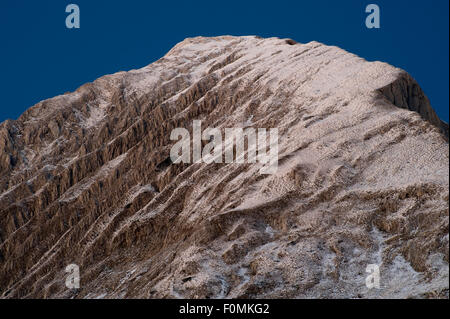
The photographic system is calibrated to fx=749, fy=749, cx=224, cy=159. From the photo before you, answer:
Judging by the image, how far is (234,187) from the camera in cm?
7400

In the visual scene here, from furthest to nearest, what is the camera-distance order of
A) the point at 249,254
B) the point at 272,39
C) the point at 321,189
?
the point at 272,39 < the point at 321,189 < the point at 249,254

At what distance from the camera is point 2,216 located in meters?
89.9

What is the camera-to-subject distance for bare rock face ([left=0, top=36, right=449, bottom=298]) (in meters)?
60.9

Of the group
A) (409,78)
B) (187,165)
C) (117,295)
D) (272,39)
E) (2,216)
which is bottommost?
(117,295)

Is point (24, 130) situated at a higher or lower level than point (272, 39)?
lower

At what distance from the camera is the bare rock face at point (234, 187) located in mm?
60906

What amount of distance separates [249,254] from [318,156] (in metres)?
14.0

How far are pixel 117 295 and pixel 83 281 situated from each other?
9.02 metres

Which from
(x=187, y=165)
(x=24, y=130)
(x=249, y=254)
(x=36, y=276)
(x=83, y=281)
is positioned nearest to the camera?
(x=249, y=254)

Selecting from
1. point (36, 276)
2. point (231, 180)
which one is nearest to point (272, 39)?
point (231, 180)

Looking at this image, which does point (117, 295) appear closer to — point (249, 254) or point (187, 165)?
point (249, 254)

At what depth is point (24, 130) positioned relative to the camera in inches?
4043

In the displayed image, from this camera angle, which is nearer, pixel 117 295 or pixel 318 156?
pixel 117 295
